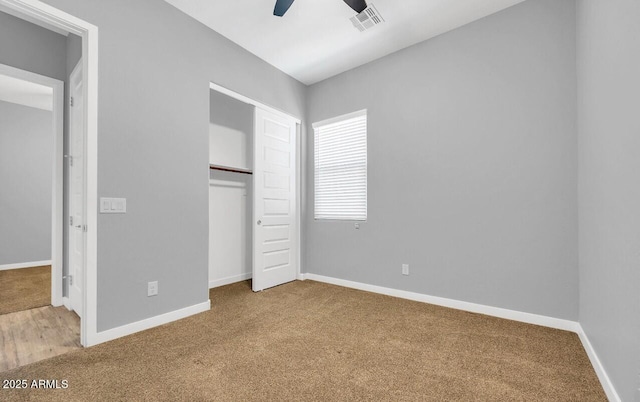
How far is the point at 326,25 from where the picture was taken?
2.97 meters

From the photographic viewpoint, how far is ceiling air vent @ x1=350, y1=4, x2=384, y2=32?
2.57m

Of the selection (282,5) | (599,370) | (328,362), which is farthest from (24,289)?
(599,370)

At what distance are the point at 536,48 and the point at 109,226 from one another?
13.1 feet

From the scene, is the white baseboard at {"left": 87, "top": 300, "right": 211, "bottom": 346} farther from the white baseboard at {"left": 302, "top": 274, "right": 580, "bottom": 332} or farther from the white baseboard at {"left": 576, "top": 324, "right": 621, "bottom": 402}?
the white baseboard at {"left": 576, "top": 324, "right": 621, "bottom": 402}

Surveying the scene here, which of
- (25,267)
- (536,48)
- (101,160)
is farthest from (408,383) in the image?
(25,267)

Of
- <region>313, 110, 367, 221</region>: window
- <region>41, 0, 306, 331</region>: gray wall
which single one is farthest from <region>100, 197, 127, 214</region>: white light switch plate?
<region>313, 110, 367, 221</region>: window

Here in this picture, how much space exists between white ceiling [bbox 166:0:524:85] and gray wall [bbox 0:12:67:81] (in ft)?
5.03

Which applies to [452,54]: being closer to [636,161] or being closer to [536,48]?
[536,48]

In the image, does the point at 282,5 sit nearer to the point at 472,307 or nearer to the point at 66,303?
the point at 472,307

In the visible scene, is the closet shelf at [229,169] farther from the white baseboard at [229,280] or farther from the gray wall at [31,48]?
the gray wall at [31,48]

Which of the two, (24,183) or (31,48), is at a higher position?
(31,48)

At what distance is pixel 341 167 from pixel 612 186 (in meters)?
2.79

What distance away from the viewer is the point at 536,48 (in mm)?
2535

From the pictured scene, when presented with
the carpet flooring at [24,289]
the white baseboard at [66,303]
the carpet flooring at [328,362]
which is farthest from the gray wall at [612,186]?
the carpet flooring at [24,289]
